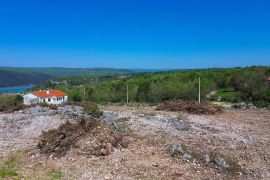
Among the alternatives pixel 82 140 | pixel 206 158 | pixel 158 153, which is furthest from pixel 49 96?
pixel 206 158

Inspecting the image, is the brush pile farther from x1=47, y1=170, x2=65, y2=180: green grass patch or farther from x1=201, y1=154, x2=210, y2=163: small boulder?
x1=201, y1=154, x2=210, y2=163: small boulder

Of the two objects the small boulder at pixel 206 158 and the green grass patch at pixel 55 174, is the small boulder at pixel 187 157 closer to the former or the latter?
the small boulder at pixel 206 158

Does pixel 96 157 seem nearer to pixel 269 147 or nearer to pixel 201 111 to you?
pixel 269 147

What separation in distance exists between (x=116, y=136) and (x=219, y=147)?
3931 millimetres

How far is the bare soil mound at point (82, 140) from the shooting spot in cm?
1146

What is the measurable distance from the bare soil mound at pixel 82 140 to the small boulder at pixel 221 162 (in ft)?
11.4

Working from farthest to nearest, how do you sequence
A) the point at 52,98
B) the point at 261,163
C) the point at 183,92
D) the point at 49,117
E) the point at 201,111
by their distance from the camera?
the point at 52,98 → the point at 183,92 → the point at 201,111 → the point at 49,117 → the point at 261,163

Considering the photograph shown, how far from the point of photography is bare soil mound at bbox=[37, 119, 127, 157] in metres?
11.5

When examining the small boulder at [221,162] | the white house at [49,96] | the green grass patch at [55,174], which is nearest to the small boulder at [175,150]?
the small boulder at [221,162]

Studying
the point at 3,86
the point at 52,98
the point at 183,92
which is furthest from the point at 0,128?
the point at 3,86

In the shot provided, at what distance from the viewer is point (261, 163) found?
10.5 m

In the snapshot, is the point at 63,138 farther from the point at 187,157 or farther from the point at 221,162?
the point at 221,162

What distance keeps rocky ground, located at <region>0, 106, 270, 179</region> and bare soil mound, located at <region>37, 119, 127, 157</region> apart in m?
0.06

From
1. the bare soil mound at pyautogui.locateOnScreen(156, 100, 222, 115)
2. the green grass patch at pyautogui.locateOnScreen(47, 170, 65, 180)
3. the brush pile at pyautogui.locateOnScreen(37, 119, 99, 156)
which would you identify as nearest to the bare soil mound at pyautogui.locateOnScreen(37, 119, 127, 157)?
the brush pile at pyautogui.locateOnScreen(37, 119, 99, 156)
